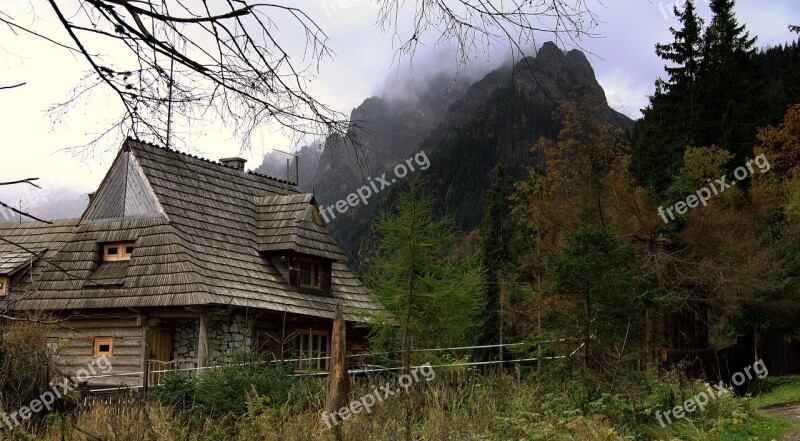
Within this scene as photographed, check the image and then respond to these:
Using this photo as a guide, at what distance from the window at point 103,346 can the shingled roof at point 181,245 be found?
51.0 inches

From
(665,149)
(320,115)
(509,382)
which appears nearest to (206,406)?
(509,382)

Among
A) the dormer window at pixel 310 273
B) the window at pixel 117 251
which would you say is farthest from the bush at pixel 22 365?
the dormer window at pixel 310 273

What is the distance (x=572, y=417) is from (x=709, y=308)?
40.4 ft

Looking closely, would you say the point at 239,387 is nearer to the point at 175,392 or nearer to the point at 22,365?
the point at 175,392

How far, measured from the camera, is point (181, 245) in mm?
22484

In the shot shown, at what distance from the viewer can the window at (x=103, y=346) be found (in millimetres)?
22647

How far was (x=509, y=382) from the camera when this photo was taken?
44.6 feet

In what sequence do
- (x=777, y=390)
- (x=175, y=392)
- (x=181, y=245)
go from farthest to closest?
(x=181, y=245) < (x=777, y=390) < (x=175, y=392)

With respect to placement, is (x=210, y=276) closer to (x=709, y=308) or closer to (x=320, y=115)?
(x=709, y=308)

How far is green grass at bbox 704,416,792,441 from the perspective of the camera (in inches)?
451

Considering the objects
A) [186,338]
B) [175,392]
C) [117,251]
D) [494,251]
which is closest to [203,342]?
[186,338]

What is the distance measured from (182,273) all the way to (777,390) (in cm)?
1581

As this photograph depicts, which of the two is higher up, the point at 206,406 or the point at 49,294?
the point at 49,294

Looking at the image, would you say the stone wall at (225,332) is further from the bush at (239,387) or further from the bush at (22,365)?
the bush at (239,387)
